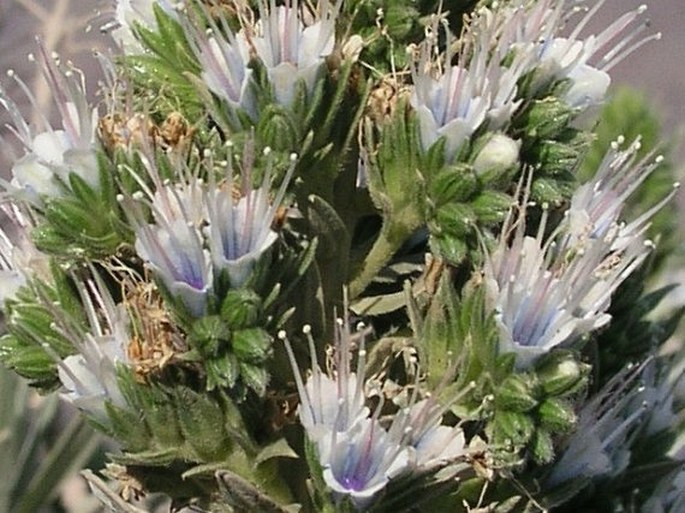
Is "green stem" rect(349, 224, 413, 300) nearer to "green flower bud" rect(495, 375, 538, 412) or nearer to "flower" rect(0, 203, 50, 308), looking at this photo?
"green flower bud" rect(495, 375, 538, 412)

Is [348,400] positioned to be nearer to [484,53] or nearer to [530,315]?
[530,315]

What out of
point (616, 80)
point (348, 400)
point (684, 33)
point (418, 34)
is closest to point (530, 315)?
point (348, 400)

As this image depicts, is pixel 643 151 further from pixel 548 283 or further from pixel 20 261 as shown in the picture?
pixel 20 261

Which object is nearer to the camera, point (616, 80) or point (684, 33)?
point (616, 80)

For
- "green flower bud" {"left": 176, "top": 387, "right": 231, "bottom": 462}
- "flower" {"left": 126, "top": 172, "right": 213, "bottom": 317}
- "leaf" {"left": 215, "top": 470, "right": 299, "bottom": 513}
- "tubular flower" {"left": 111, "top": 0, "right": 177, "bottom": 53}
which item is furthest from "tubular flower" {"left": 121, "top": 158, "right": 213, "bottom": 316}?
"tubular flower" {"left": 111, "top": 0, "right": 177, "bottom": 53}

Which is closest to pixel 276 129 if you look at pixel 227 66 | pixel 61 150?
pixel 227 66

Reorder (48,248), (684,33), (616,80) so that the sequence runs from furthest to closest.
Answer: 1. (684,33)
2. (616,80)
3. (48,248)

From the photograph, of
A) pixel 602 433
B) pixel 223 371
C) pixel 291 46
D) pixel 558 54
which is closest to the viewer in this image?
pixel 223 371
